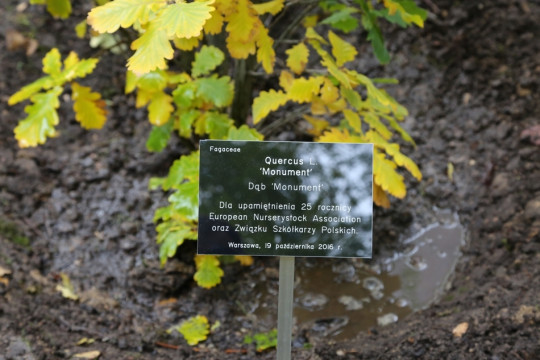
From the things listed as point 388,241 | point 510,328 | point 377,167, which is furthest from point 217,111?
point 510,328

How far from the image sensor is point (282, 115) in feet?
11.2

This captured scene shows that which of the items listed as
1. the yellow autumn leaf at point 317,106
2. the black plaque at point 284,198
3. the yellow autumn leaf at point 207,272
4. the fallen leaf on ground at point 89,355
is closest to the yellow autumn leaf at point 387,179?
the yellow autumn leaf at point 317,106

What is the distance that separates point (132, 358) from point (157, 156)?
130cm

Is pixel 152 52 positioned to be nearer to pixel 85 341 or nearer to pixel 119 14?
pixel 119 14

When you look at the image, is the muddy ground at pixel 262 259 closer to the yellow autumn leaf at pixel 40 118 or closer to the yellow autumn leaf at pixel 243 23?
the yellow autumn leaf at pixel 40 118

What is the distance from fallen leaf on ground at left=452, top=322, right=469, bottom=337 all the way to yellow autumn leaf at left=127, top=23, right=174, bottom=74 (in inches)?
58.5

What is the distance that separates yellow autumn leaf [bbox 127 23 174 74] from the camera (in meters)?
1.56

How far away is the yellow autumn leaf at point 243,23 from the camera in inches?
74.1

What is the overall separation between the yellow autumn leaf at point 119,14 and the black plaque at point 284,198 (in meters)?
0.41

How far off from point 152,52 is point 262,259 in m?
1.63

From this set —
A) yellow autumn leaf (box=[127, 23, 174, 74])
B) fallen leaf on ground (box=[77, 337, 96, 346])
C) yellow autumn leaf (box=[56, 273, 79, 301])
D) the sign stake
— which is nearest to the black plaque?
the sign stake

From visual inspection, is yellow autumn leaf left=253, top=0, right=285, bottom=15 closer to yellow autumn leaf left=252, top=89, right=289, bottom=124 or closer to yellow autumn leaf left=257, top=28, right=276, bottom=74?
yellow autumn leaf left=257, top=28, right=276, bottom=74

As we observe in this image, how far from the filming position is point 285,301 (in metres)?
1.87

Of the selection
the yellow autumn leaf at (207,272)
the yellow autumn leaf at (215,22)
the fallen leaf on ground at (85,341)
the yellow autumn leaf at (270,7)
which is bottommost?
the fallen leaf on ground at (85,341)
